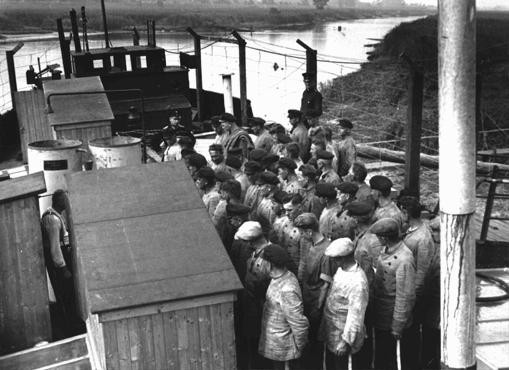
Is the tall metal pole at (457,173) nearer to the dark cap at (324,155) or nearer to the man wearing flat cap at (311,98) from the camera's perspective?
the dark cap at (324,155)

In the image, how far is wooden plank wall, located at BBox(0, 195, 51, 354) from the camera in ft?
21.1

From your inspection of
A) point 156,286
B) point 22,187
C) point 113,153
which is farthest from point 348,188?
point 22,187

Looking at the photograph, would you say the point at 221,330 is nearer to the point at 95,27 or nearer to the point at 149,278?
the point at 149,278

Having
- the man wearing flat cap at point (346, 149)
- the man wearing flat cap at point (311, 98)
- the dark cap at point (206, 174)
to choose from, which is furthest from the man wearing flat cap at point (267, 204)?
the man wearing flat cap at point (311, 98)

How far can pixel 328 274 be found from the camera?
5.93 meters

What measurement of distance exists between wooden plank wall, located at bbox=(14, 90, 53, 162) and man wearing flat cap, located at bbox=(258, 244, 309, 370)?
974cm

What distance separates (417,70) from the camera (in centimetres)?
832

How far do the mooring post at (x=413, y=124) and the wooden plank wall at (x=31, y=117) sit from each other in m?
8.26

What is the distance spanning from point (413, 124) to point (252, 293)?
12.6ft

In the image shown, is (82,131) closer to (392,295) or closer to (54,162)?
(54,162)

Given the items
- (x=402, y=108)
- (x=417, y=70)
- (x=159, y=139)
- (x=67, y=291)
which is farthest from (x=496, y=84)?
(x=67, y=291)

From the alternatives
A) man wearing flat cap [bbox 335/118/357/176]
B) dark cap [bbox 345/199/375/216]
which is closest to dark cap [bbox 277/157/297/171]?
dark cap [bbox 345/199/375/216]

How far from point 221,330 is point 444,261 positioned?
1.85 meters

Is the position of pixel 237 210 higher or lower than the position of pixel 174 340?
higher
